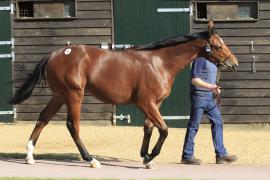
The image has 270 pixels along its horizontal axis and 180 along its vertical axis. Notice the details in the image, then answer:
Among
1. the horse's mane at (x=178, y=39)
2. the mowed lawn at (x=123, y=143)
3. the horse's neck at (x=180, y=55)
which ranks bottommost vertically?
the mowed lawn at (x=123, y=143)

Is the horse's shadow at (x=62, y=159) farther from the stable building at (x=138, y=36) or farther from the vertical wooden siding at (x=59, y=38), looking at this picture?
the stable building at (x=138, y=36)

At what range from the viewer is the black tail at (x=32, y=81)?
8820 mm

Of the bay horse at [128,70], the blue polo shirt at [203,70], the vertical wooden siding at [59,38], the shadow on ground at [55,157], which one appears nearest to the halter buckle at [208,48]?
the bay horse at [128,70]

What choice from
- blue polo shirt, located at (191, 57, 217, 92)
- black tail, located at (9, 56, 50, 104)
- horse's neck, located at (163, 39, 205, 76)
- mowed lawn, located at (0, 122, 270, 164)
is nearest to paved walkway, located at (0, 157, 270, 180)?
mowed lawn, located at (0, 122, 270, 164)

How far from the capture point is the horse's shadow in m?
8.74

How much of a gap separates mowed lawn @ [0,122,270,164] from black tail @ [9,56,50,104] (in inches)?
43.5

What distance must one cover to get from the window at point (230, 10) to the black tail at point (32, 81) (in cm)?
662

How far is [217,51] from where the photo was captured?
8438mm

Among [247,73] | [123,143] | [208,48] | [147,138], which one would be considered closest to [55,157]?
[147,138]

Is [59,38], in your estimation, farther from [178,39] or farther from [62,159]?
[178,39]

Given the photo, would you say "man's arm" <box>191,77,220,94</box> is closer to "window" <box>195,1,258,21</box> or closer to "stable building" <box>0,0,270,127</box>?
"stable building" <box>0,0,270,127</box>

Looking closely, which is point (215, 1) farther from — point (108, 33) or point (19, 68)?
point (19, 68)

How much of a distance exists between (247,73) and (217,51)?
21.4ft

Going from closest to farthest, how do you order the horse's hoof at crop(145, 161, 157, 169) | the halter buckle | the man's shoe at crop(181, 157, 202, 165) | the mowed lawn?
the horse's hoof at crop(145, 161, 157, 169)
the halter buckle
the man's shoe at crop(181, 157, 202, 165)
the mowed lawn
